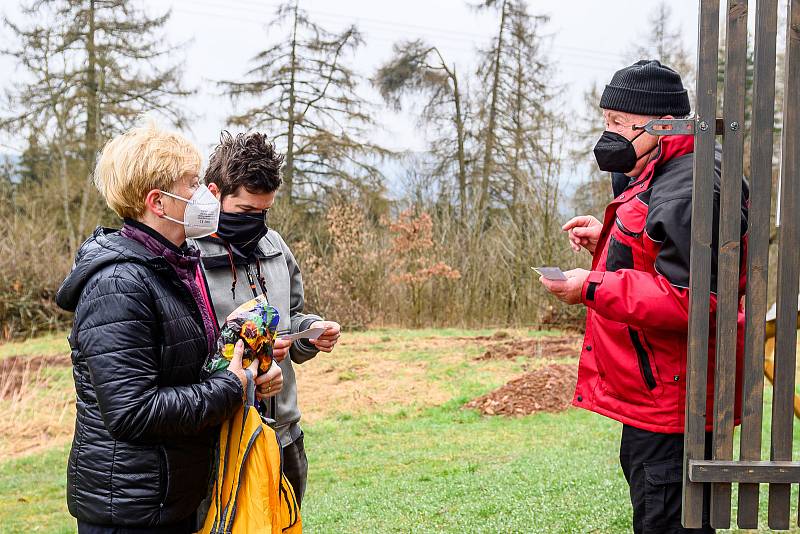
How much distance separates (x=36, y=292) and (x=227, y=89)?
28.3ft

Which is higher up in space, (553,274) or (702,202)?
(702,202)

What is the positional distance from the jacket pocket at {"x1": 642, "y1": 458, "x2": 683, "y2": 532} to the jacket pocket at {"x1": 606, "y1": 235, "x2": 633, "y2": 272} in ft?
2.42

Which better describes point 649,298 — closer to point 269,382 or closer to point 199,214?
point 269,382

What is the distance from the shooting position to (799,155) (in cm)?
261

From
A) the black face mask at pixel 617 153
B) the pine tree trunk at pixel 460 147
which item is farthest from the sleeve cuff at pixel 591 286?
the pine tree trunk at pixel 460 147

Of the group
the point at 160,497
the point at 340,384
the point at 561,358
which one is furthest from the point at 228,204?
the point at 561,358

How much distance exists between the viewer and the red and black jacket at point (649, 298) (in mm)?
2715

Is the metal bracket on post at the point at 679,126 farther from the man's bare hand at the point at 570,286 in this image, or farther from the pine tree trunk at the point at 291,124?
the pine tree trunk at the point at 291,124

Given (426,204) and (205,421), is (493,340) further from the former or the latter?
(205,421)

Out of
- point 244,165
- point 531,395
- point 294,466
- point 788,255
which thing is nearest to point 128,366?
point 244,165

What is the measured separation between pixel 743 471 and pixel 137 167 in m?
2.31

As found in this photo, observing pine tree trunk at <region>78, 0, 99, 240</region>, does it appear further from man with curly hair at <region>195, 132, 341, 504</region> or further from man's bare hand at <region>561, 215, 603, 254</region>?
man's bare hand at <region>561, 215, 603, 254</region>

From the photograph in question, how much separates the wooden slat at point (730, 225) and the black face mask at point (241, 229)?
1.76 metres

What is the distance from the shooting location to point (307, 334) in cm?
308
